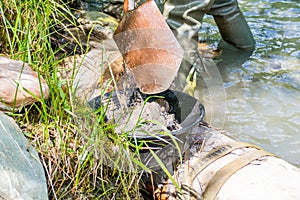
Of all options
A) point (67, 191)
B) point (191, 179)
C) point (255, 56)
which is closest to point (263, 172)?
point (191, 179)

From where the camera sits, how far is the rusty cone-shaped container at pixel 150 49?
2.45 m

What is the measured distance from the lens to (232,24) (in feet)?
13.4

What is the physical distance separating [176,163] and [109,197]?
1.24 feet

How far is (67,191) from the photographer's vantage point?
76.0 inches

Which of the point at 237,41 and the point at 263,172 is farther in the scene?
the point at 237,41

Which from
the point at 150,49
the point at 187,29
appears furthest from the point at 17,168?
the point at 187,29

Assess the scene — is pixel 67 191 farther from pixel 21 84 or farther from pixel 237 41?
pixel 237 41

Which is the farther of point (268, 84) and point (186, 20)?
point (268, 84)

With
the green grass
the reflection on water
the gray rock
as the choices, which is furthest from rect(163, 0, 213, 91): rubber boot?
the gray rock

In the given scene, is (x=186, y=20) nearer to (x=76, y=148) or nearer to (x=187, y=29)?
(x=187, y=29)

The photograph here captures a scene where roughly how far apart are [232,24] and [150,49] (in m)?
1.81

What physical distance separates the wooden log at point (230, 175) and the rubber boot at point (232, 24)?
1917 millimetres

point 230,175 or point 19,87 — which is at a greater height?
point 19,87

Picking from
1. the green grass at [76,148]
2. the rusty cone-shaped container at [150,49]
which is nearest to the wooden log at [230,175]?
the green grass at [76,148]
